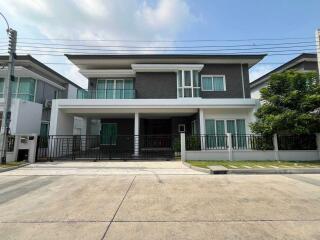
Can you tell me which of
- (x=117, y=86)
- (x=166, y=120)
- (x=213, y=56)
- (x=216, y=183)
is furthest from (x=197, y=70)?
(x=216, y=183)

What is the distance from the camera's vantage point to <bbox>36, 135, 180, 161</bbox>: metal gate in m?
12.8

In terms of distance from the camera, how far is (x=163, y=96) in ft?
53.6

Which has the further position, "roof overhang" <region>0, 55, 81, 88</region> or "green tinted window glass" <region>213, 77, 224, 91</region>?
"green tinted window glass" <region>213, 77, 224, 91</region>

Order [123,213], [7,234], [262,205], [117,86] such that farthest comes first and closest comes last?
[117,86], [262,205], [123,213], [7,234]

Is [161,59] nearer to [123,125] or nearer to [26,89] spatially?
[123,125]

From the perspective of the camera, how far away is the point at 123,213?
12.9 ft

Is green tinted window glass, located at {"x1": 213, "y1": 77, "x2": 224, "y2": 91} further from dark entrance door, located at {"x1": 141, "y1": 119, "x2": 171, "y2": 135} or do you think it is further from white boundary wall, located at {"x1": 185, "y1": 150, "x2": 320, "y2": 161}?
white boundary wall, located at {"x1": 185, "y1": 150, "x2": 320, "y2": 161}

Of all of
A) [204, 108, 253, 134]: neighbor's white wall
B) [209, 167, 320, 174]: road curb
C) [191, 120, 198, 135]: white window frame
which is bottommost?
[209, 167, 320, 174]: road curb

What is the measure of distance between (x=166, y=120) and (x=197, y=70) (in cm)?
549

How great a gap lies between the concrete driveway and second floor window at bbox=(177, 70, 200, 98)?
9.52 meters

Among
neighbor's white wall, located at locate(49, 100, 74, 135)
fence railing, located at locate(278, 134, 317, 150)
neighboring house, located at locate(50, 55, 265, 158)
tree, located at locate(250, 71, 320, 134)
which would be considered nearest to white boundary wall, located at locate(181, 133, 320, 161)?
fence railing, located at locate(278, 134, 317, 150)

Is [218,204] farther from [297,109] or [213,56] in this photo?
[213,56]

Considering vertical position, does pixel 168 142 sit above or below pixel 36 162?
above

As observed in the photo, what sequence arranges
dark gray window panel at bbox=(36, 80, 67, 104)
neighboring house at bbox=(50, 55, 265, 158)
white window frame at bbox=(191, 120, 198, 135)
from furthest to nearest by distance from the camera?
dark gray window panel at bbox=(36, 80, 67, 104) < white window frame at bbox=(191, 120, 198, 135) < neighboring house at bbox=(50, 55, 265, 158)
